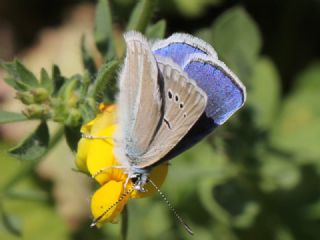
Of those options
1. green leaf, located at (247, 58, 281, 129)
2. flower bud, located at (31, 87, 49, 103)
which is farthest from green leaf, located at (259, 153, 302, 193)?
flower bud, located at (31, 87, 49, 103)

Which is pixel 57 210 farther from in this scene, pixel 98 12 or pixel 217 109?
pixel 217 109

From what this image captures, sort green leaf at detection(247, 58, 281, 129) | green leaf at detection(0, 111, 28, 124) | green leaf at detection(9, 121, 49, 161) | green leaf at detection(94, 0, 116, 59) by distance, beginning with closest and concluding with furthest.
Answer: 1. green leaf at detection(9, 121, 49, 161)
2. green leaf at detection(0, 111, 28, 124)
3. green leaf at detection(94, 0, 116, 59)
4. green leaf at detection(247, 58, 281, 129)

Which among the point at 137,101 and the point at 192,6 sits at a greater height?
the point at 137,101

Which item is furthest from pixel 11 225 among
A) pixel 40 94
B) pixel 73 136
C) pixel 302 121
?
pixel 302 121

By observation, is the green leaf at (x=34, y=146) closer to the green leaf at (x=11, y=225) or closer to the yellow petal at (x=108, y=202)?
the yellow petal at (x=108, y=202)

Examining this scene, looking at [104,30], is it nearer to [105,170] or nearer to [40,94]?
[40,94]

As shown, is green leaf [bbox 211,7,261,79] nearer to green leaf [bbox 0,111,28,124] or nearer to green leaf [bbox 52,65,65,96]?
green leaf [bbox 52,65,65,96]
